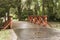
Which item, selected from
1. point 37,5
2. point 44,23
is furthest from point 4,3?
point 37,5

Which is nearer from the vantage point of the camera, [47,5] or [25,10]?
[47,5]

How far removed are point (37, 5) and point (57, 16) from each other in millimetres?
5329

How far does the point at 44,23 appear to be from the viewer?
1744 cm

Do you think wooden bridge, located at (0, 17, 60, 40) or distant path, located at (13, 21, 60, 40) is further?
wooden bridge, located at (0, 17, 60, 40)

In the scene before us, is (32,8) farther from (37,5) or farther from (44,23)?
(44,23)

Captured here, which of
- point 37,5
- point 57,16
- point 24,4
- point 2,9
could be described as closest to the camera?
point 2,9

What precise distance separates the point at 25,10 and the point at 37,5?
2607mm

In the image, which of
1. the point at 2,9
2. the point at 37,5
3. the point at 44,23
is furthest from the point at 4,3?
the point at 37,5

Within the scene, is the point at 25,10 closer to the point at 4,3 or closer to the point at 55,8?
the point at 55,8

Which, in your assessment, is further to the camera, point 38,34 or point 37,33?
point 37,33

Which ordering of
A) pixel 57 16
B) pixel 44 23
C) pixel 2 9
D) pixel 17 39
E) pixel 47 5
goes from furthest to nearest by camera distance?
1. pixel 47 5
2. pixel 57 16
3. pixel 44 23
4. pixel 2 9
5. pixel 17 39

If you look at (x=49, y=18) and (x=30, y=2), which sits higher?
(x=30, y=2)

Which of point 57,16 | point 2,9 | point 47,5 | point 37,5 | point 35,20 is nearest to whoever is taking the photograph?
point 2,9

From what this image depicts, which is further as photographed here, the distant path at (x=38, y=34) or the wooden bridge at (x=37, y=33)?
the wooden bridge at (x=37, y=33)
